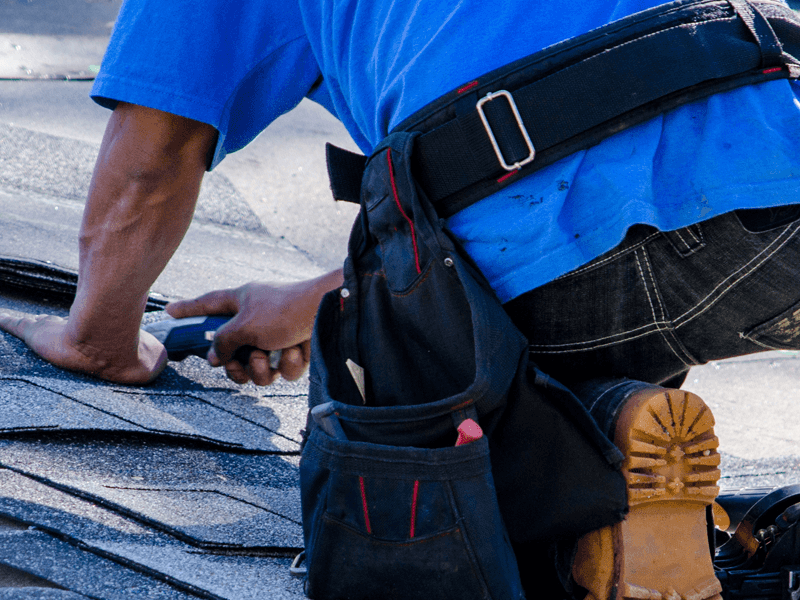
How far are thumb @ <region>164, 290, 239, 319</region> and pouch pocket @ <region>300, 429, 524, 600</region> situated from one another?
3.59 feet

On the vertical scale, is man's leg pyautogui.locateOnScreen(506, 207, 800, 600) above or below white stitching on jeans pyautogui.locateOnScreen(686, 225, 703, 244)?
below

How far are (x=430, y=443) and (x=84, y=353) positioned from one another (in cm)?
100

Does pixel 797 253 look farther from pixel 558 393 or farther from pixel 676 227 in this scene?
pixel 558 393

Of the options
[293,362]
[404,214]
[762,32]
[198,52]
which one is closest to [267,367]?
[293,362]

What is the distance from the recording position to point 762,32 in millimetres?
1091

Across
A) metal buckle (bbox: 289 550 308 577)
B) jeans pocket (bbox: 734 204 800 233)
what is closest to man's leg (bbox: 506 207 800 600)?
jeans pocket (bbox: 734 204 800 233)

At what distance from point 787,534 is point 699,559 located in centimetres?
34

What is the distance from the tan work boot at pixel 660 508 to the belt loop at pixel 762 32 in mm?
445

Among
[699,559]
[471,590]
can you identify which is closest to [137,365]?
[471,590]

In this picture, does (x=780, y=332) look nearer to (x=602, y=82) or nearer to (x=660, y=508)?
(x=660, y=508)

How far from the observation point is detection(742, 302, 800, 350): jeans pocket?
3.76 feet

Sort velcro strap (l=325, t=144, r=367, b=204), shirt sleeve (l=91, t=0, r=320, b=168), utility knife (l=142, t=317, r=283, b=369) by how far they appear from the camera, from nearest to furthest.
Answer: velcro strap (l=325, t=144, r=367, b=204) < shirt sleeve (l=91, t=0, r=320, b=168) < utility knife (l=142, t=317, r=283, b=369)

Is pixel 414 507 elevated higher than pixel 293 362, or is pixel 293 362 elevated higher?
pixel 414 507

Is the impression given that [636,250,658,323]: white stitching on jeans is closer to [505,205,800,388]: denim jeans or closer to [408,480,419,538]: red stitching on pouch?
[505,205,800,388]: denim jeans
